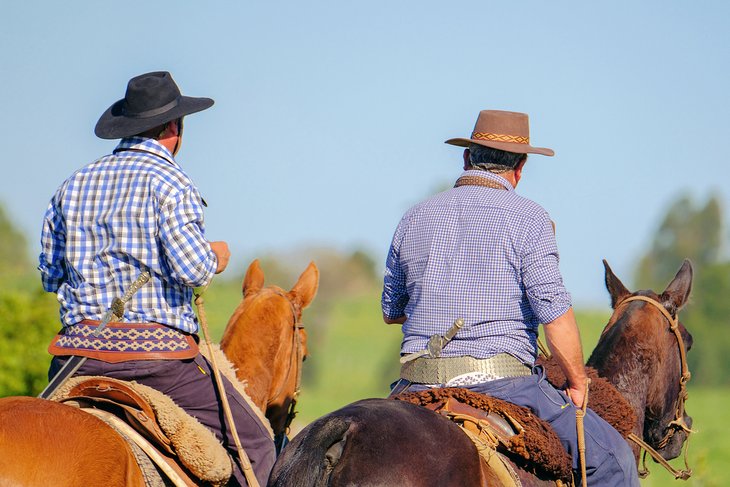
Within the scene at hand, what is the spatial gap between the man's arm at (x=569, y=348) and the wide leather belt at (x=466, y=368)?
0.19 m

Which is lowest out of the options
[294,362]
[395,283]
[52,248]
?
[294,362]

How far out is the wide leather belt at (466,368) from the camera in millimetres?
5293

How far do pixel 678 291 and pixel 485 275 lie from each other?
6.85ft

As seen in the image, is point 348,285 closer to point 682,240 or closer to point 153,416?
point 682,240

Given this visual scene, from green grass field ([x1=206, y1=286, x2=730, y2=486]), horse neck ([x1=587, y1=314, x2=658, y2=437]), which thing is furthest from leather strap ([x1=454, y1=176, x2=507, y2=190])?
green grass field ([x1=206, y1=286, x2=730, y2=486])

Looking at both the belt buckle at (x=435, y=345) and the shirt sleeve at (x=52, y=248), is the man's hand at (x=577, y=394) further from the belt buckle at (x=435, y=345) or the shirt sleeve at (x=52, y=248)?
the shirt sleeve at (x=52, y=248)

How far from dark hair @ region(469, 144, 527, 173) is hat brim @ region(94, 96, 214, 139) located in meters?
1.48

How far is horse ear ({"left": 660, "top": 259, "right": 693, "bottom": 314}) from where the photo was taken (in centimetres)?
679

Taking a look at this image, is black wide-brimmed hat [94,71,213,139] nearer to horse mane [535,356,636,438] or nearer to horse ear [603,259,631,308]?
horse mane [535,356,636,438]

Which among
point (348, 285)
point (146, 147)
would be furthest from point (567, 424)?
point (348, 285)

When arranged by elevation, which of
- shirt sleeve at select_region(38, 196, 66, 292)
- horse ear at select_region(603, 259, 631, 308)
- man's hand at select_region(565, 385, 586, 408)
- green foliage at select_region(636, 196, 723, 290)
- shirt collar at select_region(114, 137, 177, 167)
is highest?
shirt collar at select_region(114, 137, 177, 167)

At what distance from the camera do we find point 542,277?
17.2 ft

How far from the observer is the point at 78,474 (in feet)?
14.9

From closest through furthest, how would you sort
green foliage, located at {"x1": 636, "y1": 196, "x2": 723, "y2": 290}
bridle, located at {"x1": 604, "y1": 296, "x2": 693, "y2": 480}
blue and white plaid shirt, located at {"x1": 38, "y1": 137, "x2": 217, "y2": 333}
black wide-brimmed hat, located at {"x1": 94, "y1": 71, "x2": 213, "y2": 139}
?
blue and white plaid shirt, located at {"x1": 38, "y1": 137, "x2": 217, "y2": 333} → black wide-brimmed hat, located at {"x1": 94, "y1": 71, "x2": 213, "y2": 139} → bridle, located at {"x1": 604, "y1": 296, "x2": 693, "y2": 480} → green foliage, located at {"x1": 636, "y1": 196, "x2": 723, "y2": 290}
